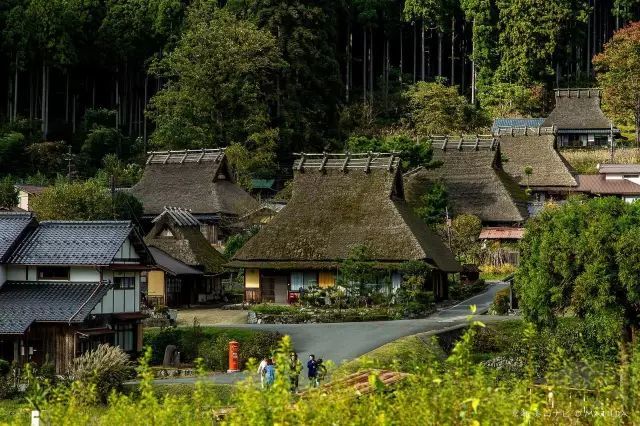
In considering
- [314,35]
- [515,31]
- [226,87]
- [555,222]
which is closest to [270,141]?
[226,87]

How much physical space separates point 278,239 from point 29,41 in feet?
106

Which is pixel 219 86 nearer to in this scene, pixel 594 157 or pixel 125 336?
pixel 594 157

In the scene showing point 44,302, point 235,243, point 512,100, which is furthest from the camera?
point 512,100

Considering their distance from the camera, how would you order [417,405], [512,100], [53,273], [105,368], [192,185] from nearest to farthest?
1. [417,405]
2. [105,368]
3. [53,273]
4. [192,185]
5. [512,100]

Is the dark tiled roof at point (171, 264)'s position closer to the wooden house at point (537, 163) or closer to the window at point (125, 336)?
the window at point (125, 336)

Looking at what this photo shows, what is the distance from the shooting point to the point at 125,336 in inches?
1393

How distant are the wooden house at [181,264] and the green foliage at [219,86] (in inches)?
809

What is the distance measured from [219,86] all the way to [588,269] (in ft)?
137

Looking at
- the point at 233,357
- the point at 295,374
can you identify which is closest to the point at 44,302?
the point at 233,357

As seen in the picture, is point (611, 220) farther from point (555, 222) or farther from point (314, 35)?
point (314, 35)

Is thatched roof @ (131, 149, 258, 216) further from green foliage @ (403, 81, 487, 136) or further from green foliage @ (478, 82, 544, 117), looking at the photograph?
green foliage @ (478, 82, 544, 117)

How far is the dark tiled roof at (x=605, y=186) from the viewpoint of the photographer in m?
61.8

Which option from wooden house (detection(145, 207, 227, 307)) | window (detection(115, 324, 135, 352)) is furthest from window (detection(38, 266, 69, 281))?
wooden house (detection(145, 207, 227, 307))

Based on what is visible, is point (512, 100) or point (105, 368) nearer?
point (105, 368)
